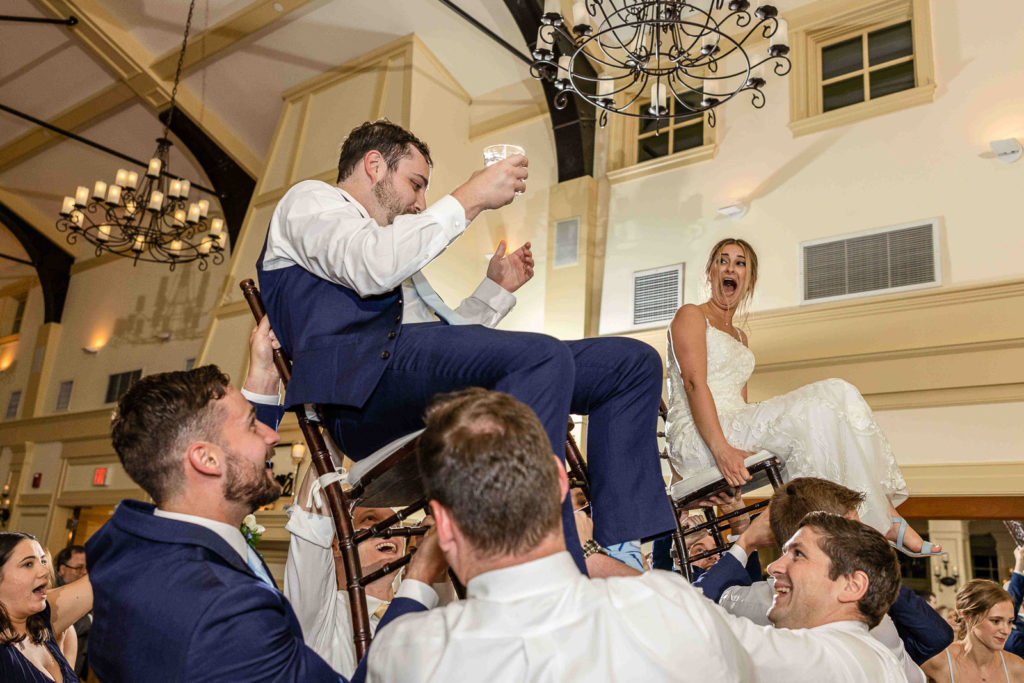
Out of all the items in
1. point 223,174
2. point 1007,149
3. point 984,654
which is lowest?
point 984,654

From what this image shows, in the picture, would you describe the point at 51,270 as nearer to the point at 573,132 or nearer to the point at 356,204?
the point at 573,132

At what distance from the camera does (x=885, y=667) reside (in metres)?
1.77

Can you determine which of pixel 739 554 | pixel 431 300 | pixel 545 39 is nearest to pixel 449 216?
pixel 431 300

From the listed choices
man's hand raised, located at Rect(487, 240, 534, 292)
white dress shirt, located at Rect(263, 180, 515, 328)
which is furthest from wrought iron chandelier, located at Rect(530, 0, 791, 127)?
white dress shirt, located at Rect(263, 180, 515, 328)

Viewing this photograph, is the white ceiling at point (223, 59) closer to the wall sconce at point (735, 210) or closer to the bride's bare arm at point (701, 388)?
the wall sconce at point (735, 210)

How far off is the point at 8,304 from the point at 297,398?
15.6m

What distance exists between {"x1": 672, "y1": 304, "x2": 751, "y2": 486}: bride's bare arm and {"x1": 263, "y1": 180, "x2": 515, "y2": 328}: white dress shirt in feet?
4.56

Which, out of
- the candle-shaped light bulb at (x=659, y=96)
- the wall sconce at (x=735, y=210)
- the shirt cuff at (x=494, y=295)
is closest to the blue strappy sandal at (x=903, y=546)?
the shirt cuff at (x=494, y=295)

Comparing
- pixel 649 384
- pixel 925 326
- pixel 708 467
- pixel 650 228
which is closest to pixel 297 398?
pixel 649 384

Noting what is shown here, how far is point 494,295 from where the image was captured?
2291 mm

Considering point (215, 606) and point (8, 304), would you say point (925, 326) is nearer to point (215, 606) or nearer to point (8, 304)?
point (215, 606)

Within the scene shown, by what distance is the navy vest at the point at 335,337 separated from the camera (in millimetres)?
1668

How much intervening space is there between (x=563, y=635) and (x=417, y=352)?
2.36ft

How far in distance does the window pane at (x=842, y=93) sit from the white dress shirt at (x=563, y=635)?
22.9ft
